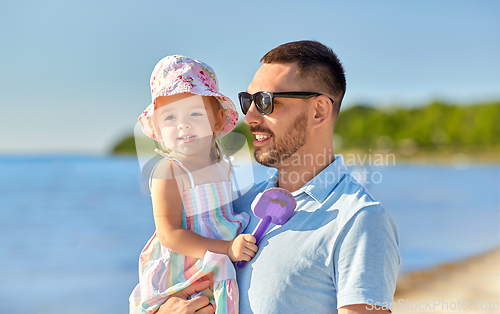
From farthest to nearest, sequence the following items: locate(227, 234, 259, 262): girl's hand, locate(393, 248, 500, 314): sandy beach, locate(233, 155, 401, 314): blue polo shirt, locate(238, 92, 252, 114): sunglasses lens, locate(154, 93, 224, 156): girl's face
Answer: locate(393, 248, 500, 314): sandy beach → locate(238, 92, 252, 114): sunglasses lens → locate(154, 93, 224, 156): girl's face → locate(227, 234, 259, 262): girl's hand → locate(233, 155, 401, 314): blue polo shirt

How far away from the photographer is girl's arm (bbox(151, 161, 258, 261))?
Answer: 6.37 ft

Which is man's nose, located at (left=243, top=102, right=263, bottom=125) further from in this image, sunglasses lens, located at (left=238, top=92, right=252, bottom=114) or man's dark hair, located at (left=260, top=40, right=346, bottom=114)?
man's dark hair, located at (left=260, top=40, right=346, bottom=114)

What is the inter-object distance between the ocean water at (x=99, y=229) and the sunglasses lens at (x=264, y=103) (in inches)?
21.1

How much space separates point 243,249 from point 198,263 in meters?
0.25

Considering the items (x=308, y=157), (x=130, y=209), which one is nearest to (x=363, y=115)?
(x=130, y=209)

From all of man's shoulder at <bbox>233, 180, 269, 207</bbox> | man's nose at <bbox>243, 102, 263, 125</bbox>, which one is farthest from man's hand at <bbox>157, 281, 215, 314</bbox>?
man's nose at <bbox>243, 102, 263, 125</bbox>

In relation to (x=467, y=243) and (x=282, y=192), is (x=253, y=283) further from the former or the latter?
(x=467, y=243)

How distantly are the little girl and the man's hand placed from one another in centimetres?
4

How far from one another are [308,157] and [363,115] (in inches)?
2467

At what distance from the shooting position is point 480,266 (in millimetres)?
9391

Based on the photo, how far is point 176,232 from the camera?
79.7 inches

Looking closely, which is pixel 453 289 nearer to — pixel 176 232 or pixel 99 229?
pixel 176 232

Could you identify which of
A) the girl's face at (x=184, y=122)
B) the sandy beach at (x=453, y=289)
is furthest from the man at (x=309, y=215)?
the sandy beach at (x=453, y=289)

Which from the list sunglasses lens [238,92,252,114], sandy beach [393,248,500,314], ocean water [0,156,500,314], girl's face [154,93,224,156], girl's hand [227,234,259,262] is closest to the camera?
girl's hand [227,234,259,262]
